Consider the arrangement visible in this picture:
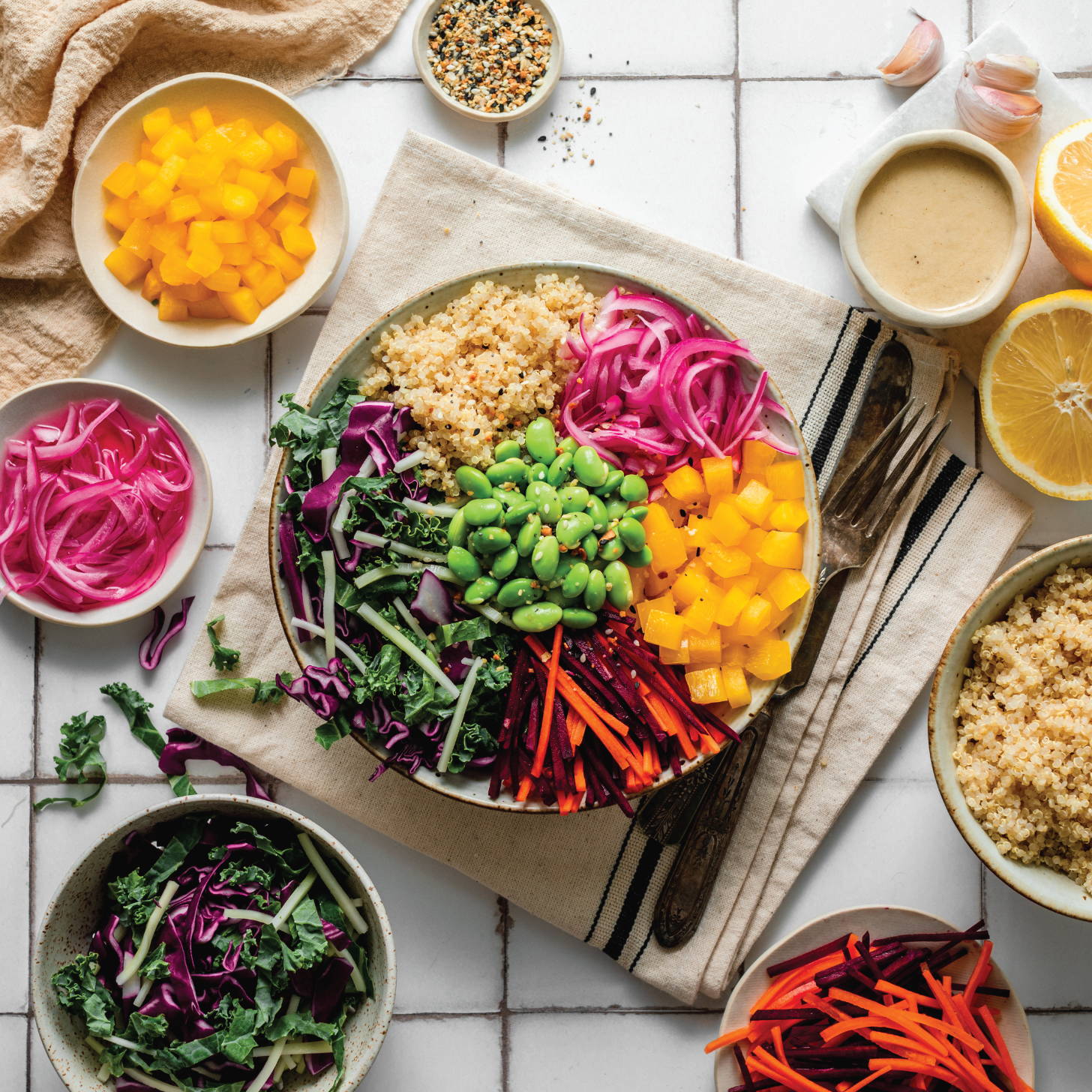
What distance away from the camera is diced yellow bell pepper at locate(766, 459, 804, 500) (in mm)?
1862

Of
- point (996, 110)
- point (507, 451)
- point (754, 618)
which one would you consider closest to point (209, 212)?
point (507, 451)

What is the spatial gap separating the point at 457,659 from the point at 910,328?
1137 millimetres

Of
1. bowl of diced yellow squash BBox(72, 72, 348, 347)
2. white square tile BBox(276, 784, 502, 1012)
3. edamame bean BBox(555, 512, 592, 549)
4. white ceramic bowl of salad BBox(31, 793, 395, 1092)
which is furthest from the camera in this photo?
white square tile BBox(276, 784, 502, 1012)

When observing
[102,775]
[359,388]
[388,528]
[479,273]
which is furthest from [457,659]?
[102,775]

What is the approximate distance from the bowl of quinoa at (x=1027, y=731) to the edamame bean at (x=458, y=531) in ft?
2.86

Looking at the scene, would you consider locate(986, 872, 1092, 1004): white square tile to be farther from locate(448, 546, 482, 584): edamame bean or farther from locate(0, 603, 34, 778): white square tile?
locate(0, 603, 34, 778): white square tile

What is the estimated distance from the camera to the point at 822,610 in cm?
202

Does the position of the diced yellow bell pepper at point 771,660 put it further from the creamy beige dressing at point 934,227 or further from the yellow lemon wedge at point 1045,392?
the creamy beige dressing at point 934,227

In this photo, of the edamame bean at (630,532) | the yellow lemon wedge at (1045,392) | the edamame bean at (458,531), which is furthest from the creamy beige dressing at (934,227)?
the edamame bean at (458,531)

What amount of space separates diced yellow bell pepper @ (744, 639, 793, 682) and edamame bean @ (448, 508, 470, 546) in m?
0.55

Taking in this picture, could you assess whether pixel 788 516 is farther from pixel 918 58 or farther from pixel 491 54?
pixel 491 54

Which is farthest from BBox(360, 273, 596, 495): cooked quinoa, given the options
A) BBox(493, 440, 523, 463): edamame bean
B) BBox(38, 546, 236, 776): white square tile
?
BBox(38, 546, 236, 776): white square tile

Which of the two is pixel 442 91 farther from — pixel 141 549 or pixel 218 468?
pixel 141 549

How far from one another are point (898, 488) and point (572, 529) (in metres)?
0.72
